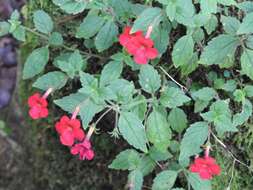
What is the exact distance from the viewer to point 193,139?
1635 millimetres

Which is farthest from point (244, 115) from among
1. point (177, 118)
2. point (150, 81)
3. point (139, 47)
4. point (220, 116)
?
point (139, 47)

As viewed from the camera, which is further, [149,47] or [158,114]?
[158,114]

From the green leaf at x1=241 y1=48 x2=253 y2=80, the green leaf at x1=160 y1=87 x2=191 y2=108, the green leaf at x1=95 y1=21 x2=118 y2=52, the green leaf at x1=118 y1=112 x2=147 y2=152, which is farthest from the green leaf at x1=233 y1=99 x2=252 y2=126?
the green leaf at x1=95 y1=21 x2=118 y2=52

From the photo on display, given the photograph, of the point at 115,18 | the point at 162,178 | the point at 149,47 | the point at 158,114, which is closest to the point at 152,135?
the point at 158,114

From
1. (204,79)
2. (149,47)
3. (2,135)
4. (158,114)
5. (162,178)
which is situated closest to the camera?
(149,47)

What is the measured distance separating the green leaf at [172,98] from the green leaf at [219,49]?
149mm

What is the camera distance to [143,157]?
5.97ft

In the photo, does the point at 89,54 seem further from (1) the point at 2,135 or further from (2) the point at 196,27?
(1) the point at 2,135

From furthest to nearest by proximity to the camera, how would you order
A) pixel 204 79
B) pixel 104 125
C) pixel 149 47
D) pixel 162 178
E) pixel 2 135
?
1. pixel 2 135
2. pixel 104 125
3. pixel 204 79
4. pixel 162 178
5. pixel 149 47

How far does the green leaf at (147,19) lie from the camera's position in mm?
1566

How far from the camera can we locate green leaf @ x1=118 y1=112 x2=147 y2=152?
5.07 feet

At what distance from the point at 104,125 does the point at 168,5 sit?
706 mm

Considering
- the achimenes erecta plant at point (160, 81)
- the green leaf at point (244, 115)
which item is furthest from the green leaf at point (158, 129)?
the green leaf at point (244, 115)

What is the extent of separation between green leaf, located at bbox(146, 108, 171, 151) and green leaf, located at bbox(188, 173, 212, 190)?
0.55ft
